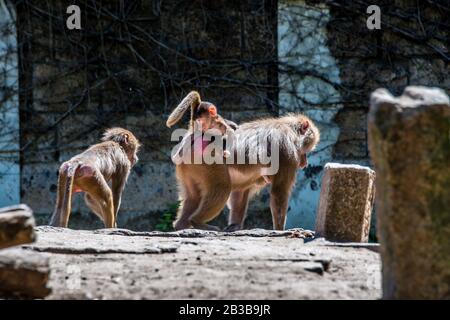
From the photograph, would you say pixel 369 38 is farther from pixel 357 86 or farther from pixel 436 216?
pixel 436 216

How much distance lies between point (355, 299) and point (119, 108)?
23.0 ft

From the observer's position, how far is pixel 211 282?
405 cm

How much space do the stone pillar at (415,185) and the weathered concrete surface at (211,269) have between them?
0.53 metres

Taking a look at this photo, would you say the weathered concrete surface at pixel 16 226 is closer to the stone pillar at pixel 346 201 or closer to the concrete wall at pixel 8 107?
the stone pillar at pixel 346 201

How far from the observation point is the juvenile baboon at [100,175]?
771 cm

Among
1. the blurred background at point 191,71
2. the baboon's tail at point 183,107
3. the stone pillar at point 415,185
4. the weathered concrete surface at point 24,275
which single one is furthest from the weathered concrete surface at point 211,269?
the blurred background at point 191,71

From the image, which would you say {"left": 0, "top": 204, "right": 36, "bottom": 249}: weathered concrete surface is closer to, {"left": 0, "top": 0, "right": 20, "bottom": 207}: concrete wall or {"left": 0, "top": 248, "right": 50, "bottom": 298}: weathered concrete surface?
{"left": 0, "top": 248, "right": 50, "bottom": 298}: weathered concrete surface

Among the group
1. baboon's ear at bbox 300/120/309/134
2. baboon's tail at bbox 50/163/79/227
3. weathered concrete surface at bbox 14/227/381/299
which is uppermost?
baboon's ear at bbox 300/120/309/134

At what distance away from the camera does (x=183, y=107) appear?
7281 millimetres

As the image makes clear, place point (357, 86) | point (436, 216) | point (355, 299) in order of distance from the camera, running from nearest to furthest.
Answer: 1. point (436, 216)
2. point (355, 299)
3. point (357, 86)

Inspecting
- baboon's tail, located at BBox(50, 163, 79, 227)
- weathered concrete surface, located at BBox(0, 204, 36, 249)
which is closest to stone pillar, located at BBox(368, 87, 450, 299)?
weathered concrete surface, located at BBox(0, 204, 36, 249)

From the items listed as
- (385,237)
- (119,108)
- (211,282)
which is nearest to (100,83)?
(119,108)

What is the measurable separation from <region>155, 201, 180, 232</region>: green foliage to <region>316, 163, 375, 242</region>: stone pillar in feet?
13.8

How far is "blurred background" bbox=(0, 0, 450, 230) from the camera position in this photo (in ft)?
34.1
